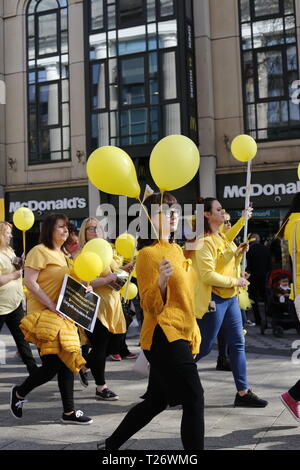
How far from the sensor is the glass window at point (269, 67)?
17812 millimetres

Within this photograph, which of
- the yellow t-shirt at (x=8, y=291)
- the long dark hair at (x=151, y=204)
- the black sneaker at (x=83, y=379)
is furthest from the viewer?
the yellow t-shirt at (x=8, y=291)

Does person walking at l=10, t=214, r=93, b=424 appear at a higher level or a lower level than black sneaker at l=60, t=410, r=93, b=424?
higher

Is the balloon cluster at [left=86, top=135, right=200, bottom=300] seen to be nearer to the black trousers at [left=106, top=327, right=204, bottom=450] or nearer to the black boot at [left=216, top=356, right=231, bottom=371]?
the black trousers at [left=106, top=327, right=204, bottom=450]

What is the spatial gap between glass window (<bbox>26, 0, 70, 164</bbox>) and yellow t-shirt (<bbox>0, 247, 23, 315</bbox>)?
14.6 metres

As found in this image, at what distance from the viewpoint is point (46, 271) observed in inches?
184

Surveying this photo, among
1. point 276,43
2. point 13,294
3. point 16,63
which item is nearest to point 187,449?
point 13,294

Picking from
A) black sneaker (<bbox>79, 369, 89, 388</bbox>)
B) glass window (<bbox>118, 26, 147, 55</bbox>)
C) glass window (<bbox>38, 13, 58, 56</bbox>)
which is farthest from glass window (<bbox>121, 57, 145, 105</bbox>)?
black sneaker (<bbox>79, 369, 89, 388</bbox>)

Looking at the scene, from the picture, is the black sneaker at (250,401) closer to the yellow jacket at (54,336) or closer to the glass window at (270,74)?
the yellow jacket at (54,336)

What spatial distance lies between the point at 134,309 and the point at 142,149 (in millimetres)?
9452

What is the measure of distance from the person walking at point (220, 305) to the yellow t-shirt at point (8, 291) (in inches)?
89.0

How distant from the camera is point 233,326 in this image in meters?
5.14

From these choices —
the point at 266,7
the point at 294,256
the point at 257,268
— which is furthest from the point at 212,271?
the point at 266,7

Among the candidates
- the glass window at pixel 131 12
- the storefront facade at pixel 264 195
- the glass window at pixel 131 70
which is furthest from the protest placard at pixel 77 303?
the glass window at pixel 131 12

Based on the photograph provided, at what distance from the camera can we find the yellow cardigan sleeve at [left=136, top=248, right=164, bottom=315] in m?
3.38
